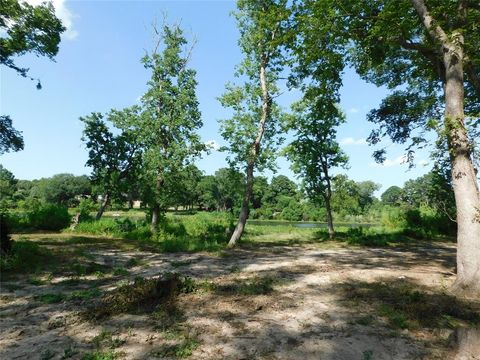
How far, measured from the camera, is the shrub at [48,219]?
81.7ft

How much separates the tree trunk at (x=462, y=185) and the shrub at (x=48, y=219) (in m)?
25.6

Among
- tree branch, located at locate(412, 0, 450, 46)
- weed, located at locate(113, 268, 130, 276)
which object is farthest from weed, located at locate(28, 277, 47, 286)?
tree branch, located at locate(412, 0, 450, 46)

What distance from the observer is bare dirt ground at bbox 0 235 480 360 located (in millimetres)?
5000

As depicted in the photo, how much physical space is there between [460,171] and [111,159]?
24.1m

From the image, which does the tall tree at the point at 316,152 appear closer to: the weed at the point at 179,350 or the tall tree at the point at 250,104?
the tall tree at the point at 250,104

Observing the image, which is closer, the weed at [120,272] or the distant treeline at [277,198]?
the weed at [120,272]

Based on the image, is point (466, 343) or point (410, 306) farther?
point (410, 306)

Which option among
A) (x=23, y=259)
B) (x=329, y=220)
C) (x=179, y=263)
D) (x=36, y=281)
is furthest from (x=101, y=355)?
(x=329, y=220)

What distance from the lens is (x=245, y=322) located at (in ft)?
20.3

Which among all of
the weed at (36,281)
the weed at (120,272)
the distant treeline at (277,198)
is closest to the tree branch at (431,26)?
the distant treeline at (277,198)

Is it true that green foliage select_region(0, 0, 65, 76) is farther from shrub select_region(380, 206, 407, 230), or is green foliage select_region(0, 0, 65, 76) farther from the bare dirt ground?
shrub select_region(380, 206, 407, 230)

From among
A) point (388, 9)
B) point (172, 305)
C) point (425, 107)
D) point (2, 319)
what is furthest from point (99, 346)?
point (425, 107)

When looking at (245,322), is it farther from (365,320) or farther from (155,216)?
(155,216)

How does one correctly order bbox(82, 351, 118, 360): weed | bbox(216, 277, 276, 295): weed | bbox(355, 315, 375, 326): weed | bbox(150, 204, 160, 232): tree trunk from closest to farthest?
bbox(82, 351, 118, 360): weed < bbox(355, 315, 375, 326): weed < bbox(216, 277, 276, 295): weed < bbox(150, 204, 160, 232): tree trunk
